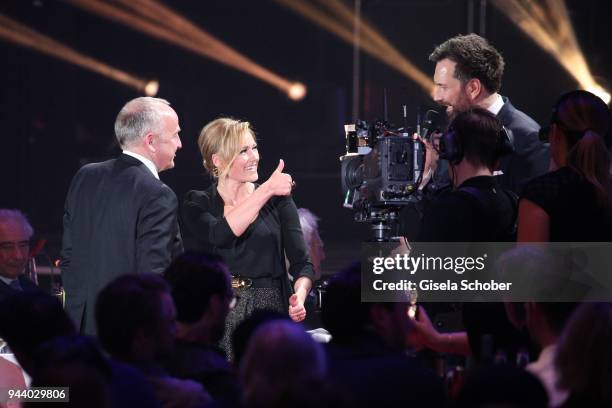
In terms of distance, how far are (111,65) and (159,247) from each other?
6.17 m

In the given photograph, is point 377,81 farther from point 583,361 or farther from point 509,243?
point 583,361

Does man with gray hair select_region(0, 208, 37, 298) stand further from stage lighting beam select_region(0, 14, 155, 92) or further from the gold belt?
stage lighting beam select_region(0, 14, 155, 92)

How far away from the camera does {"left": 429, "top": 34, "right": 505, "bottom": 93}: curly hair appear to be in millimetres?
3867

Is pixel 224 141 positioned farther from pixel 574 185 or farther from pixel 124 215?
pixel 574 185

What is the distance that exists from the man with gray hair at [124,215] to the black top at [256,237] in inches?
12.6

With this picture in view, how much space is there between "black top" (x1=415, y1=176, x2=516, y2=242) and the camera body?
0.40m

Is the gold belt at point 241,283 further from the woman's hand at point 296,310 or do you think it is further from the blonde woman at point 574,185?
the blonde woman at point 574,185

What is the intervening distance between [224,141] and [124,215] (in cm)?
63

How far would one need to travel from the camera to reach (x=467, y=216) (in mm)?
2803

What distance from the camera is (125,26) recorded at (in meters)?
9.16

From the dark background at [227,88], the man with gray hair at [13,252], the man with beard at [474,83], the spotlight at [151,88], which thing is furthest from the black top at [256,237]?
the spotlight at [151,88]

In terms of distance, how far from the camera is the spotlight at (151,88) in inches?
358

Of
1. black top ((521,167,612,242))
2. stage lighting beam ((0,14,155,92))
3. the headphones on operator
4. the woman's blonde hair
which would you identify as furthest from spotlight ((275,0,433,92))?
black top ((521,167,612,242))

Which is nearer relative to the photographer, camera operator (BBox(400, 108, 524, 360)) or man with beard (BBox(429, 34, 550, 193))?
camera operator (BBox(400, 108, 524, 360))
